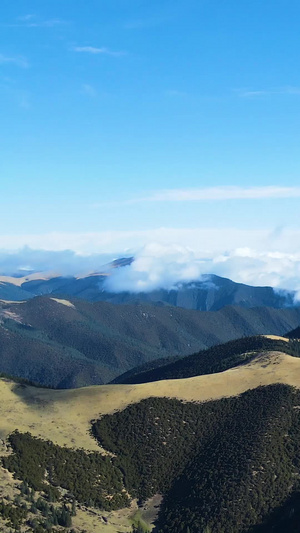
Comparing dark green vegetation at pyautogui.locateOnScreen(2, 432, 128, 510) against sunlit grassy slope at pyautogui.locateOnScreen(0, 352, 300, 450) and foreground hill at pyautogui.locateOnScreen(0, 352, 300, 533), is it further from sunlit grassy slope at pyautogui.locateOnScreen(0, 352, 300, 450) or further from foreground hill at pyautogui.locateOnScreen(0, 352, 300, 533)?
sunlit grassy slope at pyautogui.locateOnScreen(0, 352, 300, 450)

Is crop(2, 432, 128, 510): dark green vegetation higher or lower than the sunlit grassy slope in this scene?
lower

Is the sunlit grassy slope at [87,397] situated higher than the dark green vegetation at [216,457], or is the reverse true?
the sunlit grassy slope at [87,397]

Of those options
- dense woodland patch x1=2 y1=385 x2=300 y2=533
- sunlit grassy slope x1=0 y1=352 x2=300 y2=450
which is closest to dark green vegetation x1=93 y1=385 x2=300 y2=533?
dense woodland patch x1=2 y1=385 x2=300 y2=533

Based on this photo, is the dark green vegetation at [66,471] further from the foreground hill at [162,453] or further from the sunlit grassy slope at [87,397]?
the sunlit grassy slope at [87,397]

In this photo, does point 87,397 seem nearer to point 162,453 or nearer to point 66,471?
point 162,453

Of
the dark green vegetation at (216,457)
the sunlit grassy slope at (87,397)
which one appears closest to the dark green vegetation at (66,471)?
the dark green vegetation at (216,457)

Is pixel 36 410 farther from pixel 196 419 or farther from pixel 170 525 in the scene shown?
pixel 170 525
